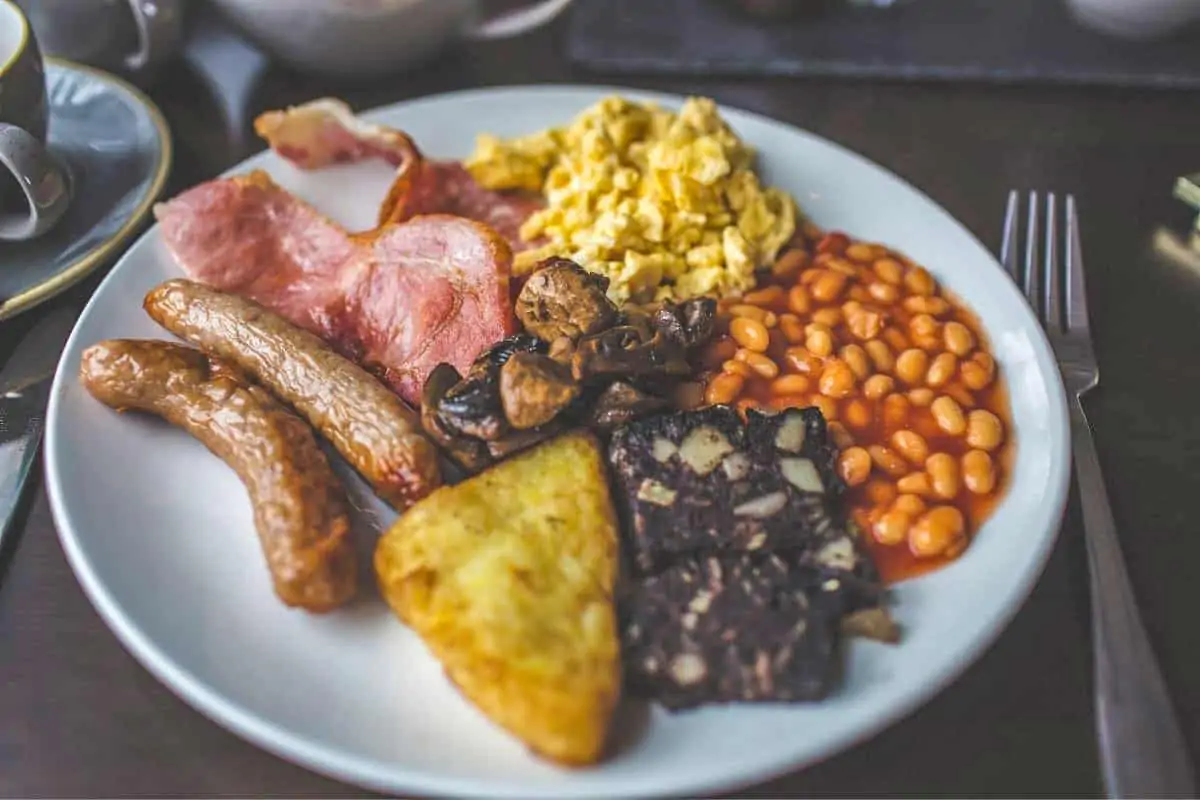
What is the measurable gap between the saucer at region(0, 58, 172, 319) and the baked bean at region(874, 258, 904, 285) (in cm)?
159

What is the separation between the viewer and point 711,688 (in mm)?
1377

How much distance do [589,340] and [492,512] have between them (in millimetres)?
361

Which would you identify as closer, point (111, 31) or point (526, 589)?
point (526, 589)

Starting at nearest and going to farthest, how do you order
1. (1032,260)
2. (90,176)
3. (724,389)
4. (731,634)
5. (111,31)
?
(731,634) → (724,389) → (1032,260) → (90,176) → (111,31)

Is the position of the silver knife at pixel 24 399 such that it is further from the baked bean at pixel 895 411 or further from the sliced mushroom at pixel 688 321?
the baked bean at pixel 895 411

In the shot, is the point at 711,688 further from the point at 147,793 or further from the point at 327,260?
the point at 327,260

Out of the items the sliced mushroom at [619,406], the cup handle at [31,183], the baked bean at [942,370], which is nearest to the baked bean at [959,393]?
the baked bean at [942,370]

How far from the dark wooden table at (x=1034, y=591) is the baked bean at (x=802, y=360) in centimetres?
52

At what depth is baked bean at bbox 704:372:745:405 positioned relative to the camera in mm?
1822

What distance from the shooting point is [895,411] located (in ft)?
5.94

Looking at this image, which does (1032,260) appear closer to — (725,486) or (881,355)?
(881,355)

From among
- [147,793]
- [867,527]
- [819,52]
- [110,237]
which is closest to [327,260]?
[110,237]

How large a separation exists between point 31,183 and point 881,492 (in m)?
1.79

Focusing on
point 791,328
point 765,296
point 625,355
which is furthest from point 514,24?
point 625,355
